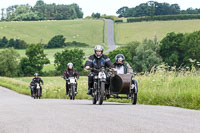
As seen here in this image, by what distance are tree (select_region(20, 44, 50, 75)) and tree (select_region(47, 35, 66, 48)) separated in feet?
51.5

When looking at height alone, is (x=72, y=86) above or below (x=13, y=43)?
above

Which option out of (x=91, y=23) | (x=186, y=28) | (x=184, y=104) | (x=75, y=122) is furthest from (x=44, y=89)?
(x=91, y=23)

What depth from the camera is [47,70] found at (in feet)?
379

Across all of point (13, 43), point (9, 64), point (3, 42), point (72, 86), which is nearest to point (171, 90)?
point (72, 86)

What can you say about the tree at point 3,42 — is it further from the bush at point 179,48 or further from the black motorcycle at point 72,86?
the black motorcycle at point 72,86

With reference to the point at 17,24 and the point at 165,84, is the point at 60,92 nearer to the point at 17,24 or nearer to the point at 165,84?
the point at 165,84

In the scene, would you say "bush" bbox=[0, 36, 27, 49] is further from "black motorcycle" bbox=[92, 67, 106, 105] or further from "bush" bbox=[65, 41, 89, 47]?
"black motorcycle" bbox=[92, 67, 106, 105]

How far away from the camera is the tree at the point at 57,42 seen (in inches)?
5605

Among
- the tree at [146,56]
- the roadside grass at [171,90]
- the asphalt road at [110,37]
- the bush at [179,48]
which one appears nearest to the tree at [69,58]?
the asphalt road at [110,37]

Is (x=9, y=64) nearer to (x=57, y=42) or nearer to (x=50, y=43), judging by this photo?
(x=57, y=42)

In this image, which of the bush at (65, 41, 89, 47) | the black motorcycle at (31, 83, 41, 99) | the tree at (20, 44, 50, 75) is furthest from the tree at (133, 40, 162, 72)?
the black motorcycle at (31, 83, 41, 99)

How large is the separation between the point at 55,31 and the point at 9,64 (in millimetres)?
46159

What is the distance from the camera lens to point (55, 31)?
522 feet

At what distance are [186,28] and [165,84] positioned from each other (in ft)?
416
